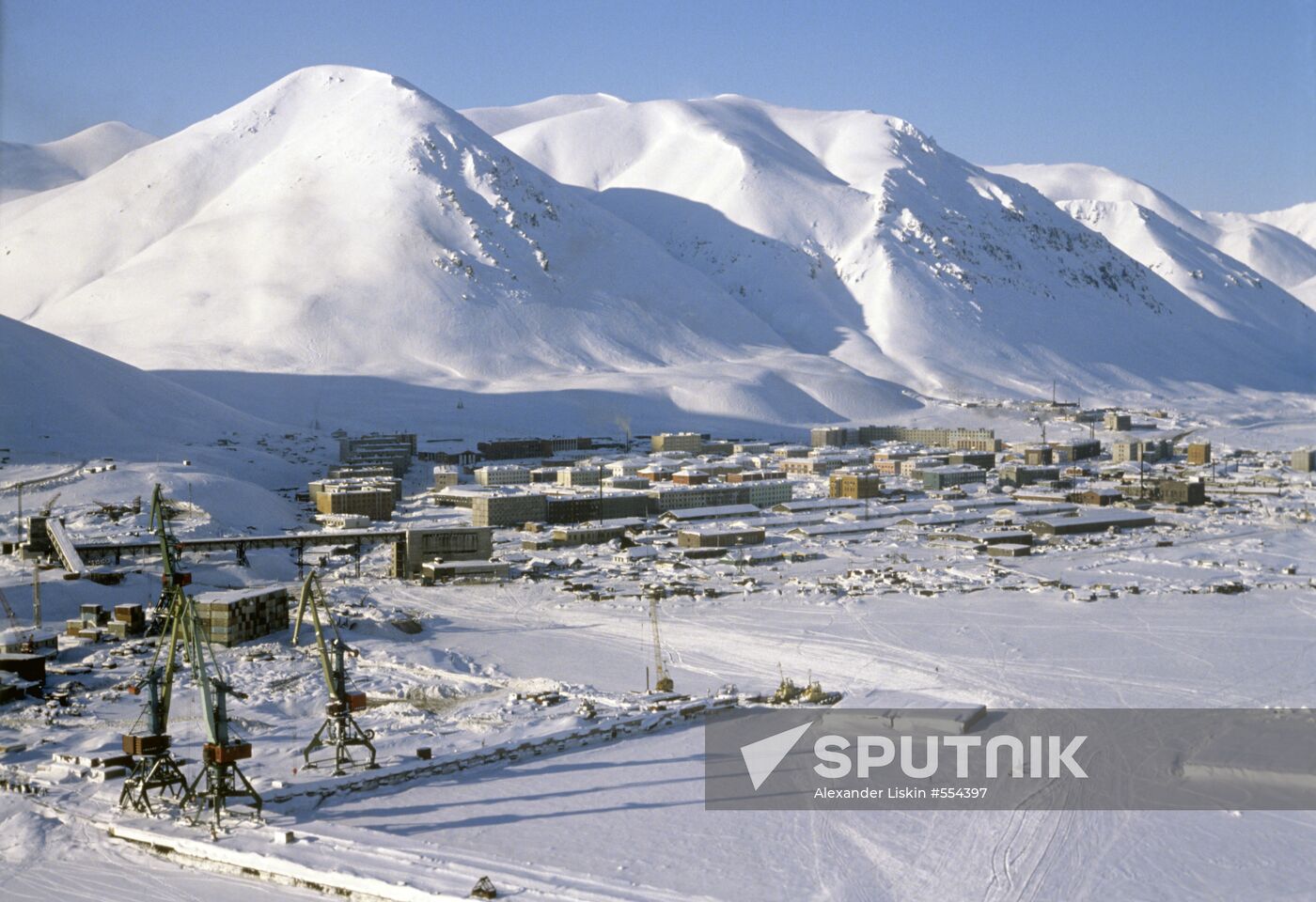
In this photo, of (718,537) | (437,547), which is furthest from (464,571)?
(718,537)

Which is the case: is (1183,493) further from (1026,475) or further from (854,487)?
(854,487)

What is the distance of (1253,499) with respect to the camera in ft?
209

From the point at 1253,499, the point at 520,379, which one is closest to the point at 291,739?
the point at 1253,499

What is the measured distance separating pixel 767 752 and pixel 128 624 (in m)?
17.2

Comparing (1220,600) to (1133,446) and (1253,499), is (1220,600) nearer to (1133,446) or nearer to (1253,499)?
(1253,499)

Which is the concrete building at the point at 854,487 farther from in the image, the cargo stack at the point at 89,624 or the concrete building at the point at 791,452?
the cargo stack at the point at 89,624

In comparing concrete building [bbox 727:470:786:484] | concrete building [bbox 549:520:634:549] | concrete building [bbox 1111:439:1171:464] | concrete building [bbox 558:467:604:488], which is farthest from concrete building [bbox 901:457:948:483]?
concrete building [bbox 549:520:634:549]

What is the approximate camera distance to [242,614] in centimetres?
3188

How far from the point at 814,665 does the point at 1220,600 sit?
14.1 metres

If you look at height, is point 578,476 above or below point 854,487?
above

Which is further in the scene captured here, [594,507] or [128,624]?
[594,507]

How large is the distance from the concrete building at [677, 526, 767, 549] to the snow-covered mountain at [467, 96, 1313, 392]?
80674mm

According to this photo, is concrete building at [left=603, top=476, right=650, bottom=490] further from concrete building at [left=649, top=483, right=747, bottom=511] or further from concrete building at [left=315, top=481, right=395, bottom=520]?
concrete building at [left=315, top=481, right=395, bottom=520]

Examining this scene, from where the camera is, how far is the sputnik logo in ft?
69.6
